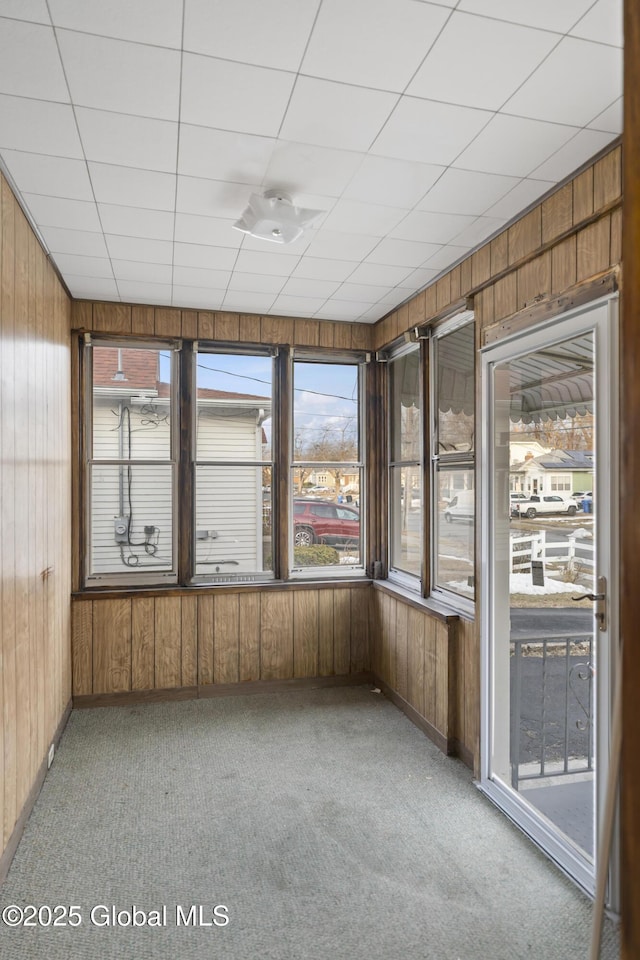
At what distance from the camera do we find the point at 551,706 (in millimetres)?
2707

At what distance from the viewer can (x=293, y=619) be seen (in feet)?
14.6

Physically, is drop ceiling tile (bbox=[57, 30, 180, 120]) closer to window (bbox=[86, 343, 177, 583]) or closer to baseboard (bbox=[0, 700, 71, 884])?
window (bbox=[86, 343, 177, 583])

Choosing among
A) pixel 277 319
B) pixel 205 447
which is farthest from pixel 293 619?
pixel 277 319

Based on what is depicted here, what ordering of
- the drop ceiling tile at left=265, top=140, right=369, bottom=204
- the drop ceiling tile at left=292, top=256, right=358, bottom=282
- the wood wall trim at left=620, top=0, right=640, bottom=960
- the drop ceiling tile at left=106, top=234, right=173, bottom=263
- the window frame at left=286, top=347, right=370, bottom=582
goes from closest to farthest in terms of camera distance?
the wood wall trim at left=620, top=0, right=640, bottom=960
the drop ceiling tile at left=265, top=140, right=369, bottom=204
the drop ceiling tile at left=106, top=234, right=173, bottom=263
the drop ceiling tile at left=292, top=256, right=358, bottom=282
the window frame at left=286, top=347, right=370, bottom=582

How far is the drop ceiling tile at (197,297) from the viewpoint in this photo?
388cm

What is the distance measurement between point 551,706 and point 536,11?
2.64 metres

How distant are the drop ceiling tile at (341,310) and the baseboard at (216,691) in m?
2.78

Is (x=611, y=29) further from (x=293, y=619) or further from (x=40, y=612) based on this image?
(x=293, y=619)

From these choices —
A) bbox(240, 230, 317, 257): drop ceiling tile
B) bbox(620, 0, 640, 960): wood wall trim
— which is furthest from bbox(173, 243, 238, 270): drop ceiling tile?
bbox(620, 0, 640, 960): wood wall trim

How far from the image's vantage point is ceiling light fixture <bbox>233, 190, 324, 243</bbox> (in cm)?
252

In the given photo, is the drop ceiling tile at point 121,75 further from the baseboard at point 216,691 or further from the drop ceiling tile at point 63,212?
the baseboard at point 216,691

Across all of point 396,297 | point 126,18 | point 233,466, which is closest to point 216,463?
point 233,466

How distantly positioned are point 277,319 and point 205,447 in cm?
113

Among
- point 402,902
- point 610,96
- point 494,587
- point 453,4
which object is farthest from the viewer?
point 494,587
